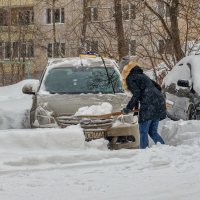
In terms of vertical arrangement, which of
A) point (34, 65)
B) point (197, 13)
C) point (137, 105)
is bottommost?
point (34, 65)

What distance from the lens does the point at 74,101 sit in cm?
751

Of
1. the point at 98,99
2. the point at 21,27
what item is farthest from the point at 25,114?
the point at 21,27

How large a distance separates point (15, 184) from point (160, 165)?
1.54 meters

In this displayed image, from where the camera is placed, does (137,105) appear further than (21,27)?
No

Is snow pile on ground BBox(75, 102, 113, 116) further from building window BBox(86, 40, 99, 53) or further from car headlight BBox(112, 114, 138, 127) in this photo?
building window BBox(86, 40, 99, 53)

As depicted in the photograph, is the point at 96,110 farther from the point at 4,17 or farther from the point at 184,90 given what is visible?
the point at 4,17

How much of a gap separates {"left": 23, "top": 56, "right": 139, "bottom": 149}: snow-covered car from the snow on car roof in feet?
5.89

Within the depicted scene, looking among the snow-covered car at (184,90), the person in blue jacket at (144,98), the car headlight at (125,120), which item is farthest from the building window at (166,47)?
the car headlight at (125,120)

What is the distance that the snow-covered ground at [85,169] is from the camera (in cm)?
439

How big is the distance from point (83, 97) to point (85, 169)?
2.55 metres

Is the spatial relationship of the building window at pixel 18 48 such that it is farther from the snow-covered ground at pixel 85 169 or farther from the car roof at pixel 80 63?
the snow-covered ground at pixel 85 169

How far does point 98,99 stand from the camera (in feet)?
25.1

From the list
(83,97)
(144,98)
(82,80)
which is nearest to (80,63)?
(82,80)

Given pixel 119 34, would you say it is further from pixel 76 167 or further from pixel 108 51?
pixel 76 167
